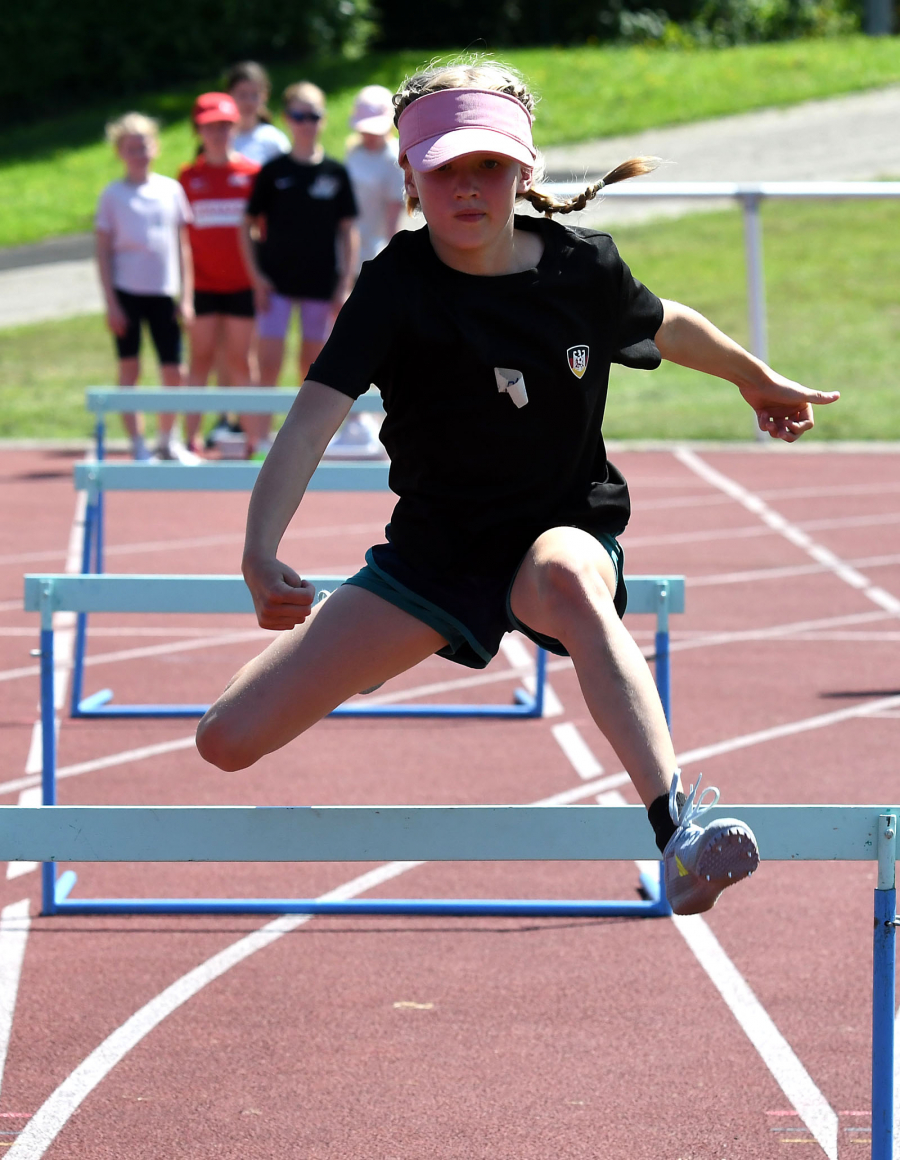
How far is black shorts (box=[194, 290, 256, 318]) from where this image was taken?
11500mm

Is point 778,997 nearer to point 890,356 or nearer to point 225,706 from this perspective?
point 225,706

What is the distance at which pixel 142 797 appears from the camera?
571 cm

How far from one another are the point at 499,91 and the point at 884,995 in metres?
1.83

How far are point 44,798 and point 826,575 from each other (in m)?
5.53

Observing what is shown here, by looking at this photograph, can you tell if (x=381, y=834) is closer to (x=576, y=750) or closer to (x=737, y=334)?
(x=576, y=750)

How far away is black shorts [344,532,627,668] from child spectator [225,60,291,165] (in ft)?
29.2

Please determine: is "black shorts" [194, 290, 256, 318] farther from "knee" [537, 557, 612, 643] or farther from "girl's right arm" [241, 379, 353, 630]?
"knee" [537, 557, 612, 643]

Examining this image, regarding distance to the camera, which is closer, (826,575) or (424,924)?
(424,924)

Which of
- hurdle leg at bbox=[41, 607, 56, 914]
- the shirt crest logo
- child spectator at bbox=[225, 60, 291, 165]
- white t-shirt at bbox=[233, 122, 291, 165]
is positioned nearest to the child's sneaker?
the shirt crest logo

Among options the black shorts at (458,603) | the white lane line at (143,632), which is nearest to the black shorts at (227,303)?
the white lane line at (143,632)

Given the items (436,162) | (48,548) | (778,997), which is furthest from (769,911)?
(48,548)

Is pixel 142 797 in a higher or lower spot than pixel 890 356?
lower

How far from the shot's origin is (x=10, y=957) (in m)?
4.52

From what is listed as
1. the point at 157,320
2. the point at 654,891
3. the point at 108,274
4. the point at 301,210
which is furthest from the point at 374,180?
the point at 654,891
